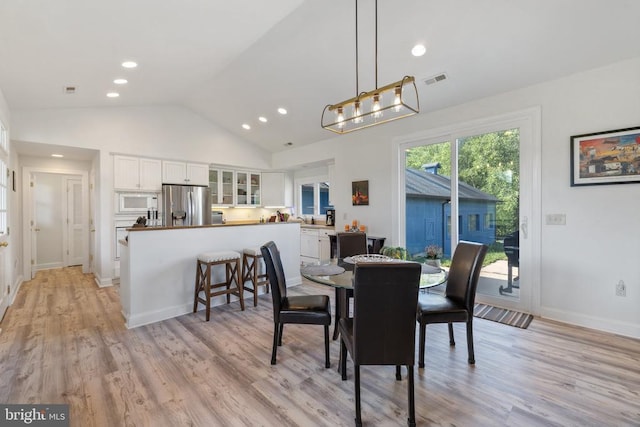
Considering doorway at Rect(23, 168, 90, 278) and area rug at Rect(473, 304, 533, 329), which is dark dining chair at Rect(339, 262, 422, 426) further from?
doorway at Rect(23, 168, 90, 278)

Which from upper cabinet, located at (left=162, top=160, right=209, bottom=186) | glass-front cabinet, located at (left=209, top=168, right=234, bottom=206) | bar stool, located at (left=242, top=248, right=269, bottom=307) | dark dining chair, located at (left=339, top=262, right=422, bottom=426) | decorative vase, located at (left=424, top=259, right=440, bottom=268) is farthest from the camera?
glass-front cabinet, located at (left=209, top=168, right=234, bottom=206)

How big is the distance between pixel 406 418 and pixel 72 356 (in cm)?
273

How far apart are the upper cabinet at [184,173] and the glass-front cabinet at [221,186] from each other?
1.05ft

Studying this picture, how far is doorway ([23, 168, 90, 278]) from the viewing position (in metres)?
6.01

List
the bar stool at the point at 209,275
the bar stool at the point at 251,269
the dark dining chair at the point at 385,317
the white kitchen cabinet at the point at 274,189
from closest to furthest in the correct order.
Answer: the dark dining chair at the point at 385,317, the bar stool at the point at 209,275, the bar stool at the point at 251,269, the white kitchen cabinet at the point at 274,189

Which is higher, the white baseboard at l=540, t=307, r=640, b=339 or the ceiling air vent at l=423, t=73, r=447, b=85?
the ceiling air vent at l=423, t=73, r=447, b=85

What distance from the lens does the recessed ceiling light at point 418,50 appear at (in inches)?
124

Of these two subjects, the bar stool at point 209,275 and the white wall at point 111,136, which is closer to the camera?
the bar stool at point 209,275

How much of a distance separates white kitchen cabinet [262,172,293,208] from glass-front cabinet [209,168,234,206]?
0.86m

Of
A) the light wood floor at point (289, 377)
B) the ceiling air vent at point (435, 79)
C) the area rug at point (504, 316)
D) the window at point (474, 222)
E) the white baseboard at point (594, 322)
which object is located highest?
the ceiling air vent at point (435, 79)

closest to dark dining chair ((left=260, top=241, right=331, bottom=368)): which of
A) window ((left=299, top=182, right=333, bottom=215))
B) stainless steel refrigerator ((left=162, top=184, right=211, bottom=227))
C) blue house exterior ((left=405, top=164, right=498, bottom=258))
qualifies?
blue house exterior ((left=405, top=164, right=498, bottom=258))

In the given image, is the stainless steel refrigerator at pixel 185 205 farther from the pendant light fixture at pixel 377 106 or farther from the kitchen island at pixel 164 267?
the pendant light fixture at pixel 377 106

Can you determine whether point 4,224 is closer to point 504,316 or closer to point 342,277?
point 342,277

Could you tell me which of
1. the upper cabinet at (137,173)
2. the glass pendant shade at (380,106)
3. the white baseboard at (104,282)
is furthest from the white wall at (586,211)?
the white baseboard at (104,282)
